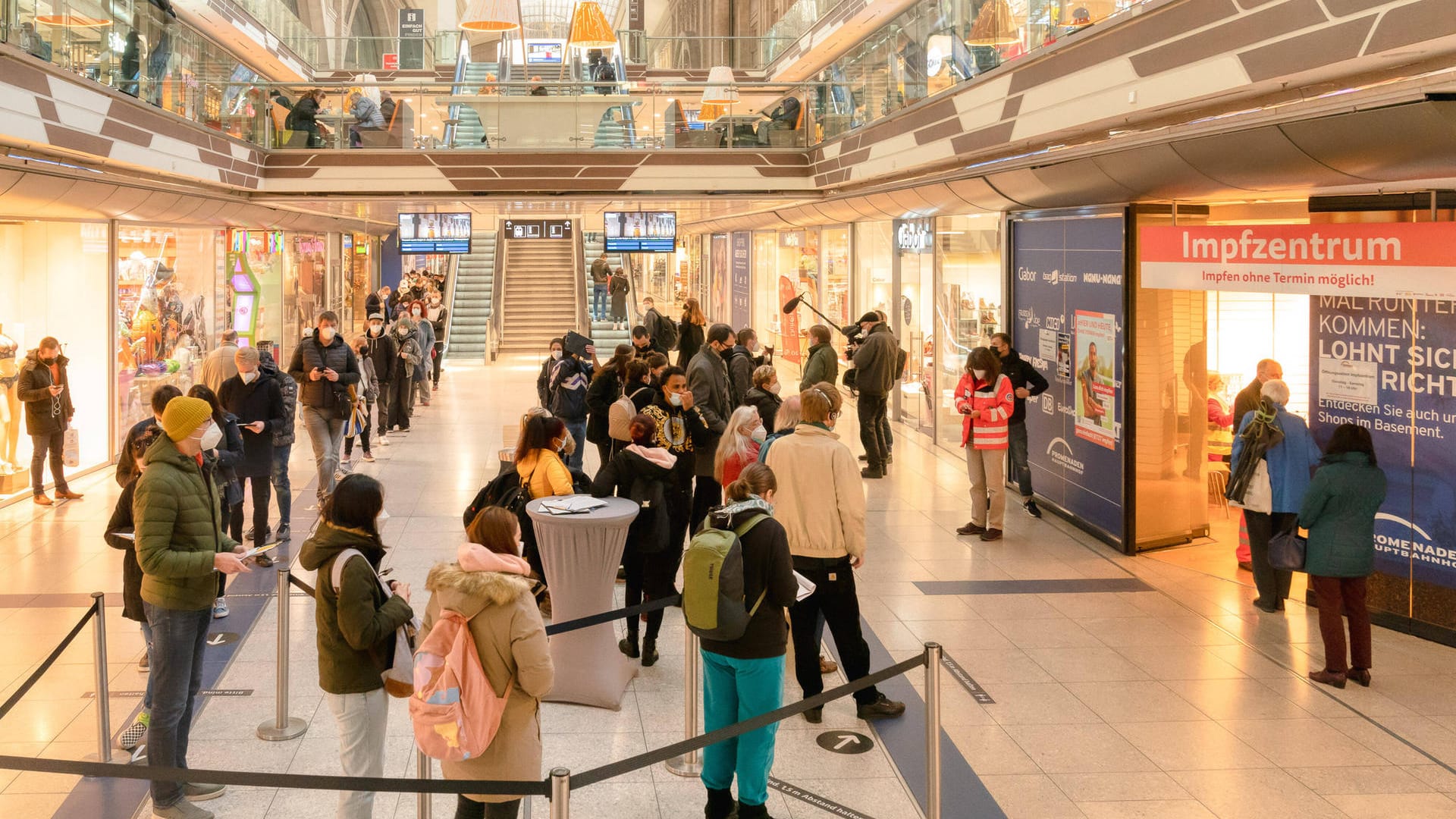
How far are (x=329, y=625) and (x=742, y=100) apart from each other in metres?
16.1

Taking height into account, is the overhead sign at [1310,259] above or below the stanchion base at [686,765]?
above

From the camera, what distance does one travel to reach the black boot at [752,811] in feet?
17.1

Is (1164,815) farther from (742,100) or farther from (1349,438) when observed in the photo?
(742,100)

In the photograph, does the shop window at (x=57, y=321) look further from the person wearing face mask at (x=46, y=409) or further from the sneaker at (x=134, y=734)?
the sneaker at (x=134, y=734)

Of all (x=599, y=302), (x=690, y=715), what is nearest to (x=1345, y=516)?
(x=690, y=715)

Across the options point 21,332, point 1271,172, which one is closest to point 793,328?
point 21,332

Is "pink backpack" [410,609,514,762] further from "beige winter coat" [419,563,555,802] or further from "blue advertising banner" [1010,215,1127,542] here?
"blue advertising banner" [1010,215,1127,542]

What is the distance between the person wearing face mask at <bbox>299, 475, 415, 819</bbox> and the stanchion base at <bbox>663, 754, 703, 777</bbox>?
165cm

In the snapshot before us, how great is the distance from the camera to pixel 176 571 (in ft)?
17.5

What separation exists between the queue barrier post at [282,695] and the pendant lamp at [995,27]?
7.89 meters

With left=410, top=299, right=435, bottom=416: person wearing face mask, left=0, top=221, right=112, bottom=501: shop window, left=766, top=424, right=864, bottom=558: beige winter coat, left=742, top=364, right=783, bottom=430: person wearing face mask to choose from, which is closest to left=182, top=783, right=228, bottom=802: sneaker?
left=766, top=424, right=864, bottom=558: beige winter coat

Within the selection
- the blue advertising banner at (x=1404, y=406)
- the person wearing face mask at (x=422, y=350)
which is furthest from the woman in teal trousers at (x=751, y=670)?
the person wearing face mask at (x=422, y=350)

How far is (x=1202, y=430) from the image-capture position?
10977 millimetres

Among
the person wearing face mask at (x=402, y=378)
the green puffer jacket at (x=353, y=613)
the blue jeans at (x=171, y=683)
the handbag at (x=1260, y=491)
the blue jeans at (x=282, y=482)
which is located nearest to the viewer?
the green puffer jacket at (x=353, y=613)
